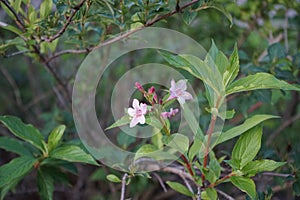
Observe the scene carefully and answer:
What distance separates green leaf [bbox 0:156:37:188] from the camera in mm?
1073

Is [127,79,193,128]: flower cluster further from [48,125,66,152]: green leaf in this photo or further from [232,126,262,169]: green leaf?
[48,125,66,152]: green leaf

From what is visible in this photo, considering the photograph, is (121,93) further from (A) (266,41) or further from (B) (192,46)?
(A) (266,41)

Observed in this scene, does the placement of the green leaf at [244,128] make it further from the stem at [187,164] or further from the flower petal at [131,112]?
the flower petal at [131,112]

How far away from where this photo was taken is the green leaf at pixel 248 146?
3.18 ft

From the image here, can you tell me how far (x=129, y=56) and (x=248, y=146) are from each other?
3.54 feet

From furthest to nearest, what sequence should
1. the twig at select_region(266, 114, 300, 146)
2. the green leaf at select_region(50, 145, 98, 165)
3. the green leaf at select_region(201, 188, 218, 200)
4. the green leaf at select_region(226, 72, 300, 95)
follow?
the twig at select_region(266, 114, 300, 146) → the green leaf at select_region(50, 145, 98, 165) → the green leaf at select_region(201, 188, 218, 200) → the green leaf at select_region(226, 72, 300, 95)

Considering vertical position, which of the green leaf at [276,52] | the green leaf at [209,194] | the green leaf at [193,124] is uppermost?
the green leaf at [276,52]

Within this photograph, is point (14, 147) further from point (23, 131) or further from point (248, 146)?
point (248, 146)

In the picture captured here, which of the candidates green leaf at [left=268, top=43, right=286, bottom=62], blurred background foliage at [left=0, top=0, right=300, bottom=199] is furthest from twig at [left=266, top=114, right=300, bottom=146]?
green leaf at [left=268, top=43, right=286, bottom=62]

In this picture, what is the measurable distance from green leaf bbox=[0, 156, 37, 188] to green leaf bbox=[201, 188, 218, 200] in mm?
458

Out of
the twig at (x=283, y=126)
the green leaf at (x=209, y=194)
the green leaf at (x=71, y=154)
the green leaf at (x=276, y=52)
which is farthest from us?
the twig at (x=283, y=126)

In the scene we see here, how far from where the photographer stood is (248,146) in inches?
38.8

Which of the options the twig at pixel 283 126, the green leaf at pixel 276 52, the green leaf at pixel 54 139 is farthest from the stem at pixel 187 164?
the twig at pixel 283 126

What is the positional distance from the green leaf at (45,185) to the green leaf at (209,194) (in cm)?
43
